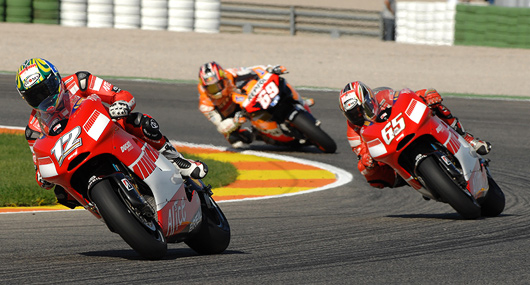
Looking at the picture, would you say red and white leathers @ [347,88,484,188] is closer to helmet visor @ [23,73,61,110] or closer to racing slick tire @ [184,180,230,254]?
racing slick tire @ [184,180,230,254]

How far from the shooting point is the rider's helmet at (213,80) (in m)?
12.4

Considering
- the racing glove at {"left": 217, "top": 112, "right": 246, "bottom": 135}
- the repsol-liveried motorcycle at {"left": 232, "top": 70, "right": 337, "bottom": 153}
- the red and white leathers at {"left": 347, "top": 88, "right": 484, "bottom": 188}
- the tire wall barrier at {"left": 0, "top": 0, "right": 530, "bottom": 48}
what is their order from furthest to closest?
the tire wall barrier at {"left": 0, "top": 0, "right": 530, "bottom": 48}
the racing glove at {"left": 217, "top": 112, "right": 246, "bottom": 135}
the repsol-liveried motorcycle at {"left": 232, "top": 70, "right": 337, "bottom": 153}
the red and white leathers at {"left": 347, "top": 88, "right": 484, "bottom": 188}

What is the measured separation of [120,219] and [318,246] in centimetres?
167

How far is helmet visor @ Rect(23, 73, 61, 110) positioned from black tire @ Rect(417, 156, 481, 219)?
115 inches

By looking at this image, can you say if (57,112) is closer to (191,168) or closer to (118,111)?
(118,111)

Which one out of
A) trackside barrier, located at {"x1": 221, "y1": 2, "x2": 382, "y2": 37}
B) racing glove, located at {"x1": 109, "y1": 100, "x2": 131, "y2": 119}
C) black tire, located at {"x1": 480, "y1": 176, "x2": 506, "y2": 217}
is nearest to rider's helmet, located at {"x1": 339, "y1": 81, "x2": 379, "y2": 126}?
black tire, located at {"x1": 480, "y1": 176, "x2": 506, "y2": 217}

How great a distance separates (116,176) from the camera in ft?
17.6

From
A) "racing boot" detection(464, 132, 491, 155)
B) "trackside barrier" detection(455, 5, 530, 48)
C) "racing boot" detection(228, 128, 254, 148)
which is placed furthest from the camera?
"trackside barrier" detection(455, 5, 530, 48)

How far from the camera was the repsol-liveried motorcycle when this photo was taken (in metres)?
12.2

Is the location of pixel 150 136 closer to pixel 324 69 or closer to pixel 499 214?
pixel 499 214

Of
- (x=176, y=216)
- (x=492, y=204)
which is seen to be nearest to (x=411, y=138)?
(x=492, y=204)

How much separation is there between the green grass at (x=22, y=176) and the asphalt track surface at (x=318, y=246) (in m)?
0.72

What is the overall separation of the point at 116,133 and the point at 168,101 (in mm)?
10294

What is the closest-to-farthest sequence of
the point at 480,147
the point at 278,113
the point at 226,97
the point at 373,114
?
the point at 373,114 < the point at 480,147 < the point at 278,113 < the point at 226,97
